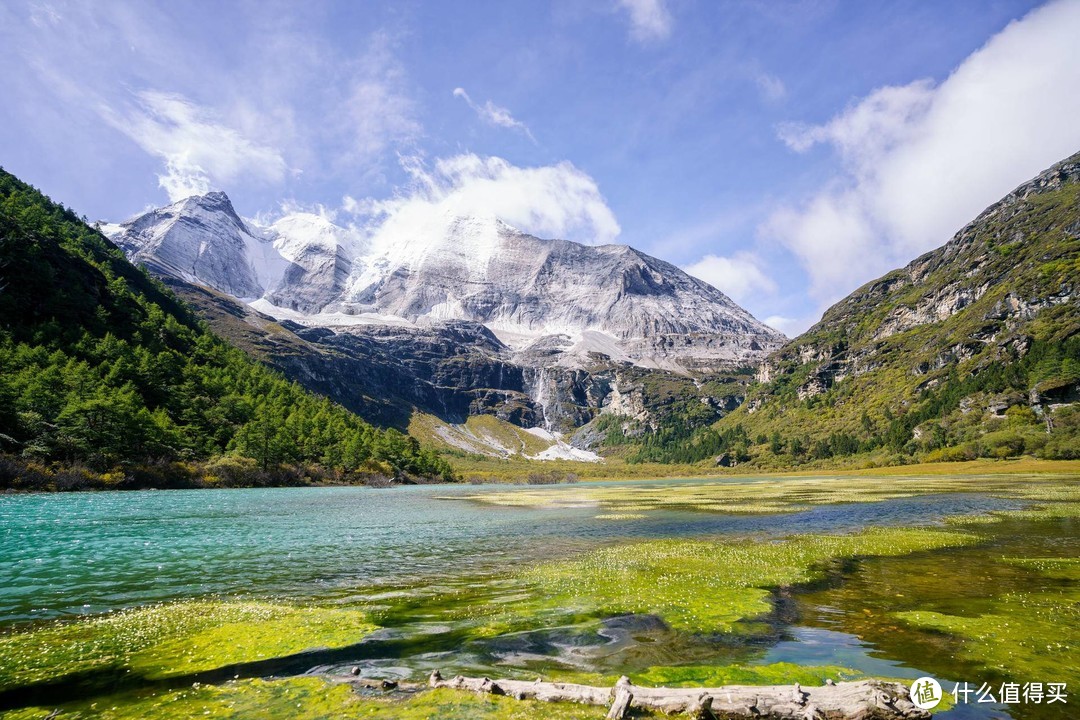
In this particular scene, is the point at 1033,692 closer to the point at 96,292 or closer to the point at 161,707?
the point at 161,707

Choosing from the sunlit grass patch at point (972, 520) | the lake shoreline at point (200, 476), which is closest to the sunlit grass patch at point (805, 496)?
the sunlit grass patch at point (972, 520)

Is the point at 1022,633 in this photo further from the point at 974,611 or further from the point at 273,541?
the point at 273,541

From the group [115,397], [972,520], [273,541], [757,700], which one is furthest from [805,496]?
[115,397]

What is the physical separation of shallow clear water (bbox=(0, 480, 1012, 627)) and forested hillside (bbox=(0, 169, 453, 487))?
2893 centimetres

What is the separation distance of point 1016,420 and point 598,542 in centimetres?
23118

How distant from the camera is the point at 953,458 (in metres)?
188

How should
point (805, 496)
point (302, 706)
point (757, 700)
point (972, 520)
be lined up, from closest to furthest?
point (757, 700) < point (302, 706) < point (972, 520) < point (805, 496)

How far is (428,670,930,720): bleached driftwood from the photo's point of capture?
1016 cm

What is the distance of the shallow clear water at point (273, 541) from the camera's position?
2605 cm

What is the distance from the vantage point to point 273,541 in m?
42.9
